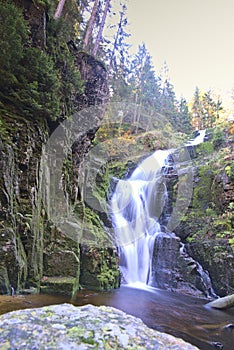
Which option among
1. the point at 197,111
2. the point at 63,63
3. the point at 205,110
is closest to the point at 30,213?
the point at 63,63

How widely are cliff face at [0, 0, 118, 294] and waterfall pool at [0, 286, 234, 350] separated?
24.4 inches

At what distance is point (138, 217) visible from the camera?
14453mm

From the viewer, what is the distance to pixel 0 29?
18.7 ft

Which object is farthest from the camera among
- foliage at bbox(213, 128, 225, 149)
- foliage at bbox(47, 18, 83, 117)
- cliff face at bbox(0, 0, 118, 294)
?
foliage at bbox(213, 128, 225, 149)

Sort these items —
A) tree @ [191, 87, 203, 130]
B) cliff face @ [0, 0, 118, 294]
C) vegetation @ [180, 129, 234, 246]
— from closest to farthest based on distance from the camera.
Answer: cliff face @ [0, 0, 118, 294], vegetation @ [180, 129, 234, 246], tree @ [191, 87, 203, 130]

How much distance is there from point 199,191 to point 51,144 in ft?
30.9

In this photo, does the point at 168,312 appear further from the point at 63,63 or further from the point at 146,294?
the point at 63,63

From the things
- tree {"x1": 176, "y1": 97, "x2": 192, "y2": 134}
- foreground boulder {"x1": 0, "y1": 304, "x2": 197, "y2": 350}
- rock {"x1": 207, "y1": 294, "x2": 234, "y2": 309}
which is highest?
tree {"x1": 176, "y1": 97, "x2": 192, "y2": 134}

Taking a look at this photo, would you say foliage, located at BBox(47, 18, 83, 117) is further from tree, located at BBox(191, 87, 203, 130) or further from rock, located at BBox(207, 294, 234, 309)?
tree, located at BBox(191, 87, 203, 130)

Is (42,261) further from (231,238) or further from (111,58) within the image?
(111,58)

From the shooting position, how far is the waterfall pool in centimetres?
451

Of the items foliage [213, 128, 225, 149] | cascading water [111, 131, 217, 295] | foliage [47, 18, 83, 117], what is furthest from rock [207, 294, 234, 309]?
foliage [213, 128, 225, 149]

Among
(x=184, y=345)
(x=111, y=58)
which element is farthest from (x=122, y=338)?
(x=111, y=58)

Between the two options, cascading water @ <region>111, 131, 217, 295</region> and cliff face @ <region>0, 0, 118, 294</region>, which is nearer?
cliff face @ <region>0, 0, 118, 294</region>
